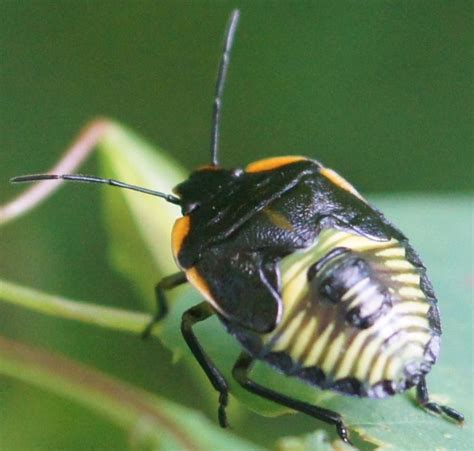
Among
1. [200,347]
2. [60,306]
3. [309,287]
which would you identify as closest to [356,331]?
[309,287]

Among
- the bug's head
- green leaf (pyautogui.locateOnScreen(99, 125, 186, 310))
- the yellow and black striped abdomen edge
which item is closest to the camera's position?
the yellow and black striped abdomen edge

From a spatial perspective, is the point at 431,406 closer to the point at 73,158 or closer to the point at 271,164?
the point at 271,164

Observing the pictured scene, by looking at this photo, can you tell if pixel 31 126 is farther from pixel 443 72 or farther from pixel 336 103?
pixel 443 72

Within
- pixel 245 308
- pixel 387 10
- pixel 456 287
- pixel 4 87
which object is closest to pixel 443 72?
pixel 387 10

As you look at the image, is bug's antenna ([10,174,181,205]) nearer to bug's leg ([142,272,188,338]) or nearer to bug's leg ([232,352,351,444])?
bug's leg ([142,272,188,338])

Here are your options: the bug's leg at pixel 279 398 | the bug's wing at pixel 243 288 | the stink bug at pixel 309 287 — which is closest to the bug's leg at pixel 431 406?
the stink bug at pixel 309 287

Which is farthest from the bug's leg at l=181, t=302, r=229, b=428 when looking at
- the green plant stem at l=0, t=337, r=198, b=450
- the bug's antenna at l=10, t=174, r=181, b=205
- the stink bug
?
the bug's antenna at l=10, t=174, r=181, b=205

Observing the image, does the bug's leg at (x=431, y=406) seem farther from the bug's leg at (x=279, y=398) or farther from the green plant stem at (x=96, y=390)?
the green plant stem at (x=96, y=390)
